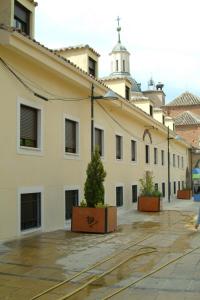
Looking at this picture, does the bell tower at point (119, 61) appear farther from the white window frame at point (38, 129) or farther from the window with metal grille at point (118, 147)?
the white window frame at point (38, 129)

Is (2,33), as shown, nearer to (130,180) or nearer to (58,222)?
(58,222)

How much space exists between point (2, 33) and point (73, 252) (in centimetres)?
549

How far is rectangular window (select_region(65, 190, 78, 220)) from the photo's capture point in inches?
597

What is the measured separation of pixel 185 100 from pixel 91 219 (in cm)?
4661

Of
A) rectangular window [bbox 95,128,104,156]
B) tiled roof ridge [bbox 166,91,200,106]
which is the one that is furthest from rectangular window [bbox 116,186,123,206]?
tiled roof ridge [bbox 166,91,200,106]

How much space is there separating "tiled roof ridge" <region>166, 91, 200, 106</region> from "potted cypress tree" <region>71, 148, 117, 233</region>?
44.4 meters

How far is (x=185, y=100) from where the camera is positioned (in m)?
Result: 57.6

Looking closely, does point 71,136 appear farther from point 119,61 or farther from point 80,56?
point 119,61

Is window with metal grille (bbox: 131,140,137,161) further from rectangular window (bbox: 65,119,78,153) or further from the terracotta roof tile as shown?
the terracotta roof tile

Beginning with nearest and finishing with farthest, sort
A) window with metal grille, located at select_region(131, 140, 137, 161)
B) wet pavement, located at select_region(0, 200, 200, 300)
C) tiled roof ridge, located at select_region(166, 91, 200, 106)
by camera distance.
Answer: wet pavement, located at select_region(0, 200, 200, 300) → window with metal grille, located at select_region(131, 140, 137, 161) → tiled roof ridge, located at select_region(166, 91, 200, 106)

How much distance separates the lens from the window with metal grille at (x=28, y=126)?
41.3 ft

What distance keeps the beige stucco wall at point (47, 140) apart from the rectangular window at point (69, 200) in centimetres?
26

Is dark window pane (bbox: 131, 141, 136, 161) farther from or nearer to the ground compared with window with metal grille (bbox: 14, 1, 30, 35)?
nearer to the ground

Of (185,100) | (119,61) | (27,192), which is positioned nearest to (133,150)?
(27,192)
